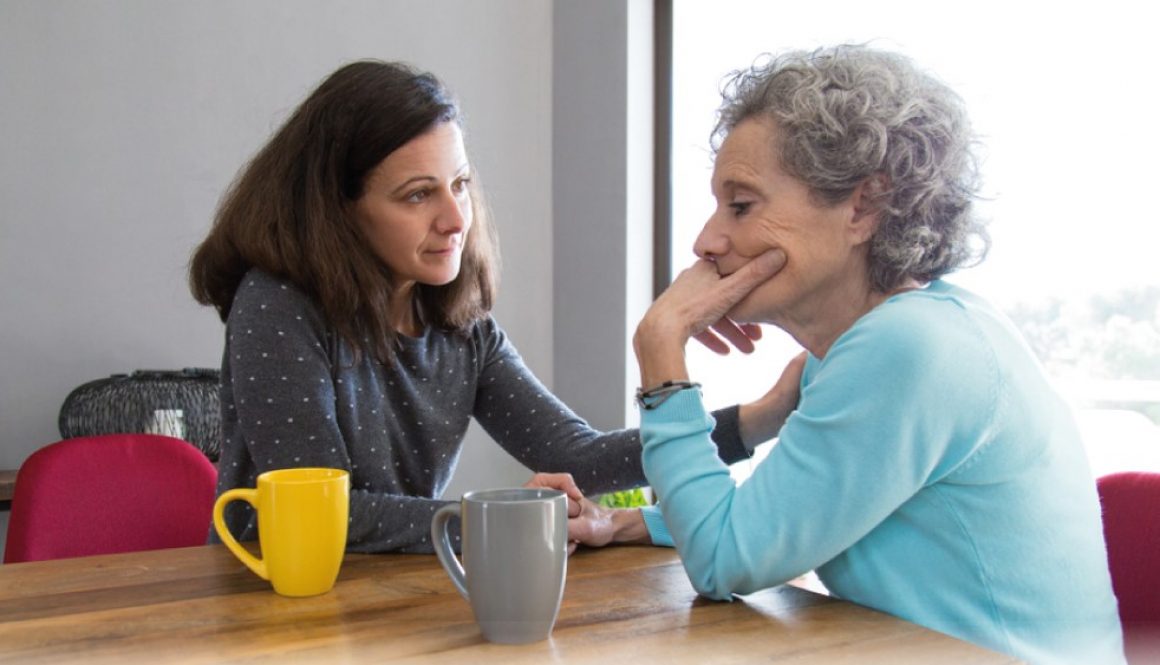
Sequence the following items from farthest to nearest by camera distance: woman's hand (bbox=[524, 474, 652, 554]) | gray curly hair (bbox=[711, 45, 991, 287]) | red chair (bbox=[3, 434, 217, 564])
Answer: red chair (bbox=[3, 434, 217, 564])
woman's hand (bbox=[524, 474, 652, 554])
gray curly hair (bbox=[711, 45, 991, 287])

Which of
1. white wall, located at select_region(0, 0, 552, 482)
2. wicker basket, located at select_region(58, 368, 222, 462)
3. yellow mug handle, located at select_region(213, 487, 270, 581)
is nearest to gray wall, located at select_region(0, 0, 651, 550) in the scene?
white wall, located at select_region(0, 0, 552, 482)

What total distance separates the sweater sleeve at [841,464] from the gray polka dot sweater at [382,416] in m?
0.38

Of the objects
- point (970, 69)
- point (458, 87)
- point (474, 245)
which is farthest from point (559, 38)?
point (474, 245)

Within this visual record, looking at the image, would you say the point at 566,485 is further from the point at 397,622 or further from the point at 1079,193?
the point at 1079,193

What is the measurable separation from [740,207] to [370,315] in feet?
1.82

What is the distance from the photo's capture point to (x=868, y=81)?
3.66 feet

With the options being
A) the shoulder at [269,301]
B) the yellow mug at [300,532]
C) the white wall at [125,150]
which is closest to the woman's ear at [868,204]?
the yellow mug at [300,532]

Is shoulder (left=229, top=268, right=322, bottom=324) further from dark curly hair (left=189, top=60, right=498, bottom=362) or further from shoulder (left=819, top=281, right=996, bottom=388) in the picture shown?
shoulder (left=819, top=281, right=996, bottom=388)

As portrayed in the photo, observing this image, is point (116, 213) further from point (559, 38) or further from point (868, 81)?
point (868, 81)

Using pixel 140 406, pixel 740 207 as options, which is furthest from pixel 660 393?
pixel 140 406

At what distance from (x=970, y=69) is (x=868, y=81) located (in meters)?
1.64

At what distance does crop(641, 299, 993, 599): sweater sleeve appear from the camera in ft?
3.08

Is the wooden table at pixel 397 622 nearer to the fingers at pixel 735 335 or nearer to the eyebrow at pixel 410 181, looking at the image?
the fingers at pixel 735 335

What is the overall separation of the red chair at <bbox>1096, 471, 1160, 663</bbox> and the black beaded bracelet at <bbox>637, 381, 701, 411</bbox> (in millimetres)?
451
